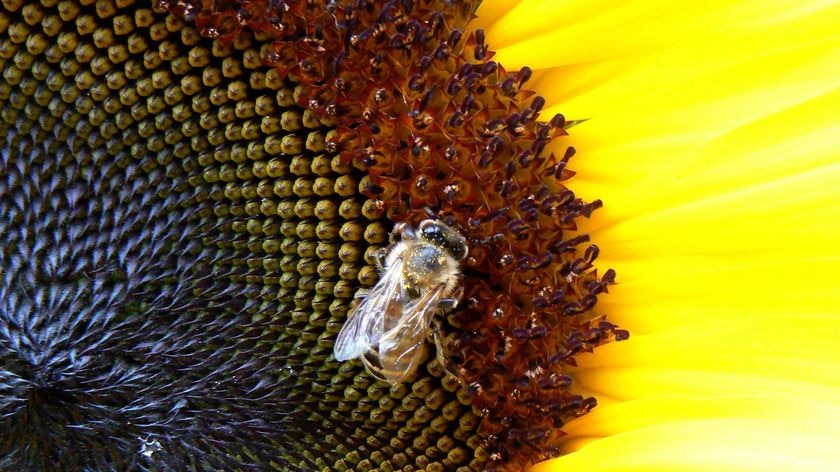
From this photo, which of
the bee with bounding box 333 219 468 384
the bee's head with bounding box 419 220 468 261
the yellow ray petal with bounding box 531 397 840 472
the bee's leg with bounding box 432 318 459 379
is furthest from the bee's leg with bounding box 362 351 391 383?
the yellow ray petal with bounding box 531 397 840 472

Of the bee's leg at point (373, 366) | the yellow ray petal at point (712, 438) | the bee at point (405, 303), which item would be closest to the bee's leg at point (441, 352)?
the bee at point (405, 303)

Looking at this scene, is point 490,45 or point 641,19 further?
point 490,45

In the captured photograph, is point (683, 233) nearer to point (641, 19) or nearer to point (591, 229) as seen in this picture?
point (591, 229)

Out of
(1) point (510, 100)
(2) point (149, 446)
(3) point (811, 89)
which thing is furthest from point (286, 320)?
(3) point (811, 89)

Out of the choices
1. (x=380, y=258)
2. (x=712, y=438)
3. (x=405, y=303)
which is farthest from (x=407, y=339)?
(x=712, y=438)

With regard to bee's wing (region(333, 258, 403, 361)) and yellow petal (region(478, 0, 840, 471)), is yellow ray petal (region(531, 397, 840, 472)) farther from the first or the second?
bee's wing (region(333, 258, 403, 361))

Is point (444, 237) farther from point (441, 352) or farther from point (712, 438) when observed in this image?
point (712, 438)

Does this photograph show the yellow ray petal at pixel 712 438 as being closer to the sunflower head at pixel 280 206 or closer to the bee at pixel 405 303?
the sunflower head at pixel 280 206
